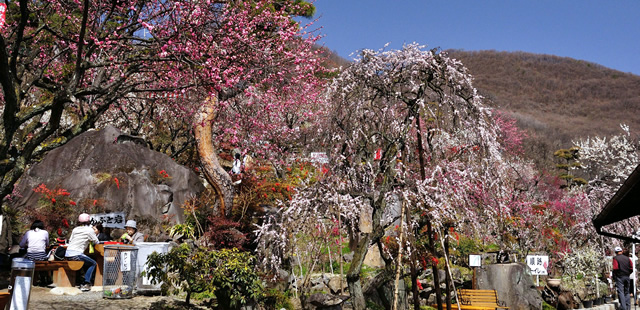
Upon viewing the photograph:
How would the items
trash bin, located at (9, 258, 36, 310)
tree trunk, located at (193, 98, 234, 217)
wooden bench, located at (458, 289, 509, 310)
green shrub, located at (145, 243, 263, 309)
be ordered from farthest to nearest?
tree trunk, located at (193, 98, 234, 217), wooden bench, located at (458, 289, 509, 310), green shrub, located at (145, 243, 263, 309), trash bin, located at (9, 258, 36, 310)

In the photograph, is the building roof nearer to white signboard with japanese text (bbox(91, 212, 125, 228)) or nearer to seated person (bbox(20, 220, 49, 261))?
seated person (bbox(20, 220, 49, 261))

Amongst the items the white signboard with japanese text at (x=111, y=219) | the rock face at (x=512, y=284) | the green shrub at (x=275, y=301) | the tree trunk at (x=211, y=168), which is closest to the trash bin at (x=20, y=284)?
the green shrub at (x=275, y=301)

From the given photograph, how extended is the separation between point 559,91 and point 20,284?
136 m

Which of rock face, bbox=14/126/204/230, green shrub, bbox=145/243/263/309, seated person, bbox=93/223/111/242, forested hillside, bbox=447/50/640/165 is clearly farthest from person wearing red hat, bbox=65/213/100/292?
forested hillside, bbox=447/50/640/165

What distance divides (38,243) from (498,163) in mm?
8794

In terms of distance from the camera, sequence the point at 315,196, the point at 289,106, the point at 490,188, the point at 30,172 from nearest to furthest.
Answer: the point at 490,188 → the point at 315,196 → the point at 30,172 → the point at 289,106

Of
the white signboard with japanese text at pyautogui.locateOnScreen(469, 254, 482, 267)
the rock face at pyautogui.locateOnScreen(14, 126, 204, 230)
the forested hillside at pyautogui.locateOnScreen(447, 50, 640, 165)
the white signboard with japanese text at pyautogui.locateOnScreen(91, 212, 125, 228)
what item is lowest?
the white signboard with japanese text at pyautogui.locateOnScreen(469, 254, 482, 267)

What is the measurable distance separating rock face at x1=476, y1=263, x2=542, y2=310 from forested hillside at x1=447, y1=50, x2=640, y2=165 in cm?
7212

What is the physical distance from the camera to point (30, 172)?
16359 millimetres

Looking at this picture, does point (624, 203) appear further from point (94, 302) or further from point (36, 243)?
point (36, 243)

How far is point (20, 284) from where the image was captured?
5379mm

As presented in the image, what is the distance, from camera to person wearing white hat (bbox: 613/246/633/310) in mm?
13297

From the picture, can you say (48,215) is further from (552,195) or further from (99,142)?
(552,195)

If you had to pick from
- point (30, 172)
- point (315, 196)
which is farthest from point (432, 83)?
point (30, 172)
